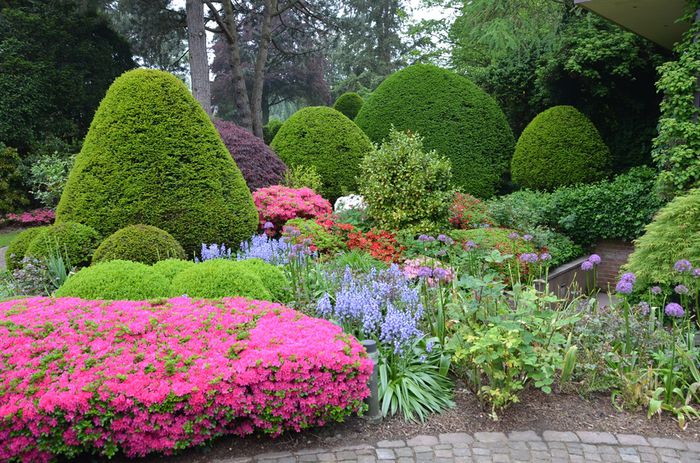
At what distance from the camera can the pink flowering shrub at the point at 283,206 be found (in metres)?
7.24

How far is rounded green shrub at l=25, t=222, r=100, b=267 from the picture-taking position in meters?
5.37

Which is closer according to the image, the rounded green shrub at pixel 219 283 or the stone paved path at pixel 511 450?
the stone paved path at pixel 511 450

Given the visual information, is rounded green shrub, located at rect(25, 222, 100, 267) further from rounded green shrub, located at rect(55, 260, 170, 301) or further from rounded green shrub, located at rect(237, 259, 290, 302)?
rounded green shrub, located at rect(237, 259, 290, 302)

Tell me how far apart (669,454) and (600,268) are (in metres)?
6.20

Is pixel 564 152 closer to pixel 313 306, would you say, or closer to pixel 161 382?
pixel 313 306

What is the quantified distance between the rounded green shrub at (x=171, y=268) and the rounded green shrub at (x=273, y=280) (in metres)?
0.55

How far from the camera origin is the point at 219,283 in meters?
4.21

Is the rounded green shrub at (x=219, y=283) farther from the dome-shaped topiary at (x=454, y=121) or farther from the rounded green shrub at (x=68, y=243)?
the dome-shaped topiary at (x=454, y=121)

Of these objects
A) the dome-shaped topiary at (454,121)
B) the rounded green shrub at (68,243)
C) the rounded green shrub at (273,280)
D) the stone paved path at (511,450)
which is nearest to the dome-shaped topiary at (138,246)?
the rounded green shrub at (68,243)

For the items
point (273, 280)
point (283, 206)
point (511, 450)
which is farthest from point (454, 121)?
point (511, 450)

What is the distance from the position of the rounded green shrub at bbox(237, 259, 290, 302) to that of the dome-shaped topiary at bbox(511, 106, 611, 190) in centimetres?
730

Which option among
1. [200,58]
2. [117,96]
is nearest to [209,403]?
[117,96]

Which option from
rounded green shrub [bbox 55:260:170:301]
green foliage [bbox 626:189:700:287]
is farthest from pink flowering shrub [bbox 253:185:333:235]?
green foliage [bbox 626:189:700:287]

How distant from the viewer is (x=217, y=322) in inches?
132
